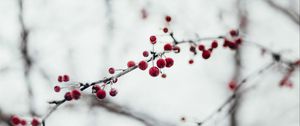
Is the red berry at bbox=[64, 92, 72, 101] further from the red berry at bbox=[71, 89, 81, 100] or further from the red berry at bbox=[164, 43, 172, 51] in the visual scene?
the red berry at bbox=[164, 43, 172, 51]

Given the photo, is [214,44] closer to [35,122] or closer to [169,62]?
[169,62]

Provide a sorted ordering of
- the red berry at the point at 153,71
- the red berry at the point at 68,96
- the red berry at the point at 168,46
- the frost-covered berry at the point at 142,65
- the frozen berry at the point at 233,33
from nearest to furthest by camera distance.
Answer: the red berry at the point at 68,96, the frost-covered berry at the point at 142,65, the red berry at the point at 153,71, the red berry at the point at 168,46, the frozen berry at the point at 233,33

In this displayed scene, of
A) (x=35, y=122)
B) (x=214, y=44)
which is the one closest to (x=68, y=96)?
(x=35, y=122)

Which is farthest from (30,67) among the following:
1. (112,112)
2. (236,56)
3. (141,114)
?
(236,56)

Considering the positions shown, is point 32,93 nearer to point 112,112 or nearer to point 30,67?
point 30,67

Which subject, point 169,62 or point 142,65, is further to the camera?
point 169,62

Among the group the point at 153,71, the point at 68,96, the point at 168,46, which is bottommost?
the point at 68,96

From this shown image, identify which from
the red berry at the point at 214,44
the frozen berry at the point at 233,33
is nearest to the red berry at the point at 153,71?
the red berry at the point at 214,44

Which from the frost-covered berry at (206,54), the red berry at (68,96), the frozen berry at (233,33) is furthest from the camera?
the frozen berry at (233,33)

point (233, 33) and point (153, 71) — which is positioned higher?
point (233, 33)

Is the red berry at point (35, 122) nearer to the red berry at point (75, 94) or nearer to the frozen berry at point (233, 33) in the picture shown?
the red berry at point (75, 94)

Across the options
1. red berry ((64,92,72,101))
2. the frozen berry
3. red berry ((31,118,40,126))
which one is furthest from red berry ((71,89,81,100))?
the frozen berry
